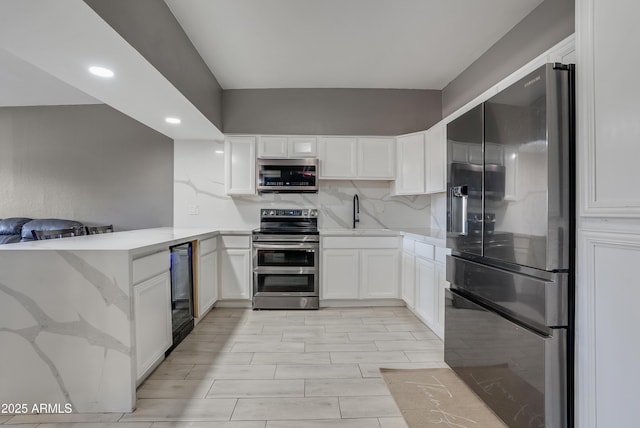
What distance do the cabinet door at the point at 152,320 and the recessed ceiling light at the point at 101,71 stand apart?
1445mm

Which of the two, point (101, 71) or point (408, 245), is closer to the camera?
point (101, 71)

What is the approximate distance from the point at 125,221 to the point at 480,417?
14.3 ft

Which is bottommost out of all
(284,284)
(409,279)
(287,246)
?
(284,284)

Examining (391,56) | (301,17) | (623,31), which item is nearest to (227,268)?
(301,17)

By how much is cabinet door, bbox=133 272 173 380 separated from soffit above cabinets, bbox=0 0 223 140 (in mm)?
1411

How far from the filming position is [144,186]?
4.02 m

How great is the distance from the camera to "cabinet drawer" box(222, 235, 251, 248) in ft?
11.6

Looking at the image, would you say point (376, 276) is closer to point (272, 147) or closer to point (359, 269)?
point (359, 269)

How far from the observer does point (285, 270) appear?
11.4 ft

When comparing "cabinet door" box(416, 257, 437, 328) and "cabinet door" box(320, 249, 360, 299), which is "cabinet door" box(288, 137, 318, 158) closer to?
"cabinet door" box(320, 249, 360, 299)

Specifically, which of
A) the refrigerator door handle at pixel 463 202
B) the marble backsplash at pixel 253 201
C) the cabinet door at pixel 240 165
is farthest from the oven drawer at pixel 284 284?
the refrigerator door handle at pixel 463 202

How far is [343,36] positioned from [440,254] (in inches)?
81.9

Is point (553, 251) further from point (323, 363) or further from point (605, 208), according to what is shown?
point (323, 363)

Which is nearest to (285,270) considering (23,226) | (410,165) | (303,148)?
(303,148)
